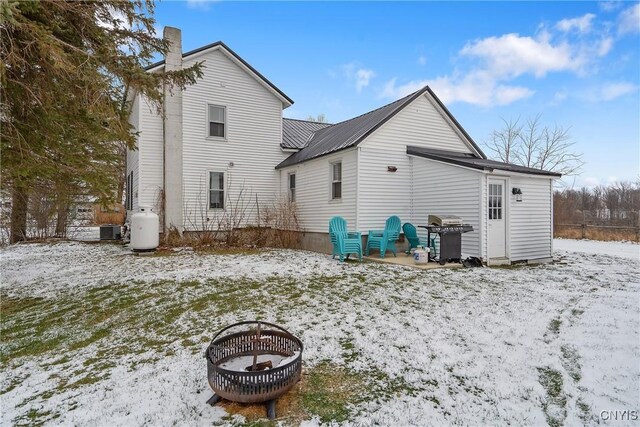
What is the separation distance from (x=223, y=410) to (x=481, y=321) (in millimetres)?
3443

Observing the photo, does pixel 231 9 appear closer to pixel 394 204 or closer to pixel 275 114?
pixel 275 114

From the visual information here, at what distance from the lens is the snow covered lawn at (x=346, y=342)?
2.70 m

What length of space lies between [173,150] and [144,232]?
319 centimetres

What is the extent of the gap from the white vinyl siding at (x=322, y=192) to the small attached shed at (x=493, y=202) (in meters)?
2.07

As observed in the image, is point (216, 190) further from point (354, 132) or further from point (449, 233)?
point (449, 233)

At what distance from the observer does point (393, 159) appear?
34.0 feet

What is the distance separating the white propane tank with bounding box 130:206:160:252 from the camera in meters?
9.95

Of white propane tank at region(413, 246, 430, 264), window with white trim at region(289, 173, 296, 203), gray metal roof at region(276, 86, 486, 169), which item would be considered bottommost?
white propane tank at region(413, 246, 430, 264)

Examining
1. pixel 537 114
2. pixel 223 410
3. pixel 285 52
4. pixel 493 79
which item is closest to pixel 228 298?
pixel 223 410

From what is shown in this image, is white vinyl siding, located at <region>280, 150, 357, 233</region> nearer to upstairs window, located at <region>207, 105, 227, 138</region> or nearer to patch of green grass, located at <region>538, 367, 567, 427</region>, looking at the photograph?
upstairs window, located at <region>207, 105, 227, 138</region>

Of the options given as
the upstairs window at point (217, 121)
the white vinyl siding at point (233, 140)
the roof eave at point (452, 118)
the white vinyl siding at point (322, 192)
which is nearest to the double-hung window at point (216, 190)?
the white vinyl siding at point (233, 140)

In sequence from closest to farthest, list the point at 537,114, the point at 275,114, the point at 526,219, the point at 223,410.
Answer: the point at 223,410, the point at 526,219, the point at 275,114, the point at 537,114

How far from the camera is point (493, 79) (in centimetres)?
1497

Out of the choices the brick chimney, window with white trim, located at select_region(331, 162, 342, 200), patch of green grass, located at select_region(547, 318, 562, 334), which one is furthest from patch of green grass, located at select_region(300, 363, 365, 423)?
the brick chimney
